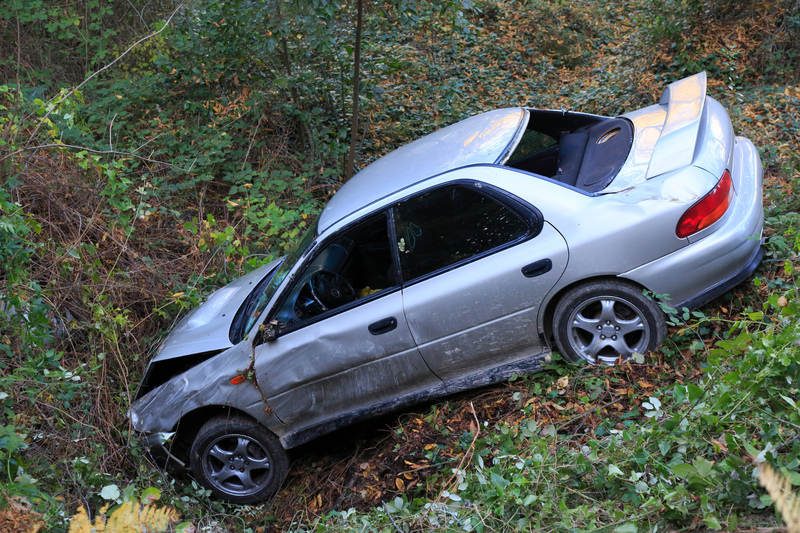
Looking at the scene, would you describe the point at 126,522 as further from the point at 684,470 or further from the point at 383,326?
the point at 684,470

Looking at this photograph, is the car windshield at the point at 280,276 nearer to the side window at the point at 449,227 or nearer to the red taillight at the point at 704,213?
the side window at the point at 449,227

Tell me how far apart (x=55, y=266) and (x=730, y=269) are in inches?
212

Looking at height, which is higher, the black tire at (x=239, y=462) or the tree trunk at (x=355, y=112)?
the tree trunk at (x=355, y=112)

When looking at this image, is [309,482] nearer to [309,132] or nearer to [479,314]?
[479,314]

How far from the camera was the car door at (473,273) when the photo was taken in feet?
12.0

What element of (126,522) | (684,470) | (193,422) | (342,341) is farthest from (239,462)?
(684,470)

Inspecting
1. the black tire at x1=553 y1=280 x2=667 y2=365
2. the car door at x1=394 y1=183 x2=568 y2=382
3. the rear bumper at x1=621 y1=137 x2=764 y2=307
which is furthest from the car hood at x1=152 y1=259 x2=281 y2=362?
the rear bumper at x1=621 y1=137 x2=764 y2=307

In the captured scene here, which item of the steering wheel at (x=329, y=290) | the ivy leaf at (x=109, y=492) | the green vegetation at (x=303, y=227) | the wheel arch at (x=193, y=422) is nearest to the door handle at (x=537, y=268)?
the green vegetation at (x=303, y=227)

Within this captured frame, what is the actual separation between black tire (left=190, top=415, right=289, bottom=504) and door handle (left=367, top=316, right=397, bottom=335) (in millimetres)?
1124

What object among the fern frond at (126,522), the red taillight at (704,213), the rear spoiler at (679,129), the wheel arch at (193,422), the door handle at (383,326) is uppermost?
the rear spoiler at (679,129)

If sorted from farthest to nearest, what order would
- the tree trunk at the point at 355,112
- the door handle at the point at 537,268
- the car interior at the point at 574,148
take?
the tree trunk at the point at 355,112 → the car interior at the point at 574,148 → the door handle at the point at 537,268

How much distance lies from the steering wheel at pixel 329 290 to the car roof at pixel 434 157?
1.05ft

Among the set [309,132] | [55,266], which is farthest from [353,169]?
[55,266]

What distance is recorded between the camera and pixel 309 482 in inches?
170
